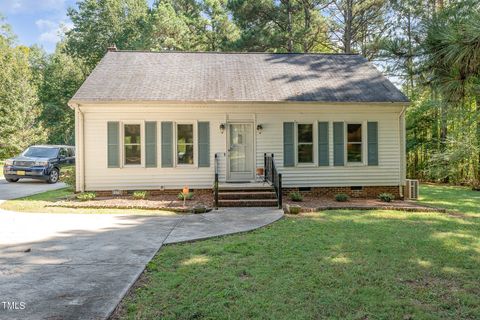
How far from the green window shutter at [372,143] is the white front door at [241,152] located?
4013 millimetres

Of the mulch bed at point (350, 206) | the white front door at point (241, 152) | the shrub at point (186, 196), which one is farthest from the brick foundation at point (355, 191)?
the shrub at point (186, 196)

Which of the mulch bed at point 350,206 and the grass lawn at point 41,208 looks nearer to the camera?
the grass lawn at point 41,208

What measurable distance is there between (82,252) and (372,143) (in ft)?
31.4

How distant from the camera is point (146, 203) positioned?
9.62m

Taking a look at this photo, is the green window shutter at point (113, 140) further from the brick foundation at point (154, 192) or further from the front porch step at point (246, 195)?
the front porch step at point (246, 195)

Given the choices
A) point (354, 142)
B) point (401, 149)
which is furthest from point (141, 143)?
point (401, 149)

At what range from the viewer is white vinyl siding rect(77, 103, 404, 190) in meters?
10.7

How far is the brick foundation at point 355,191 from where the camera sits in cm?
1130

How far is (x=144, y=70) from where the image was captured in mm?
12523

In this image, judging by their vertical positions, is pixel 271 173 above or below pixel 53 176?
above

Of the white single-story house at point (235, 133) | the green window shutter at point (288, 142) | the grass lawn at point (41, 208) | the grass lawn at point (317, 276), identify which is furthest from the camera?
the green window shutter at point (288, 142)

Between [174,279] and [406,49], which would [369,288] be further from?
[406,49]

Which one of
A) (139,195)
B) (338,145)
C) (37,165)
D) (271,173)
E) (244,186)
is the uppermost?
(338,145)

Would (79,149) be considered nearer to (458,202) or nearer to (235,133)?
(235,133)
